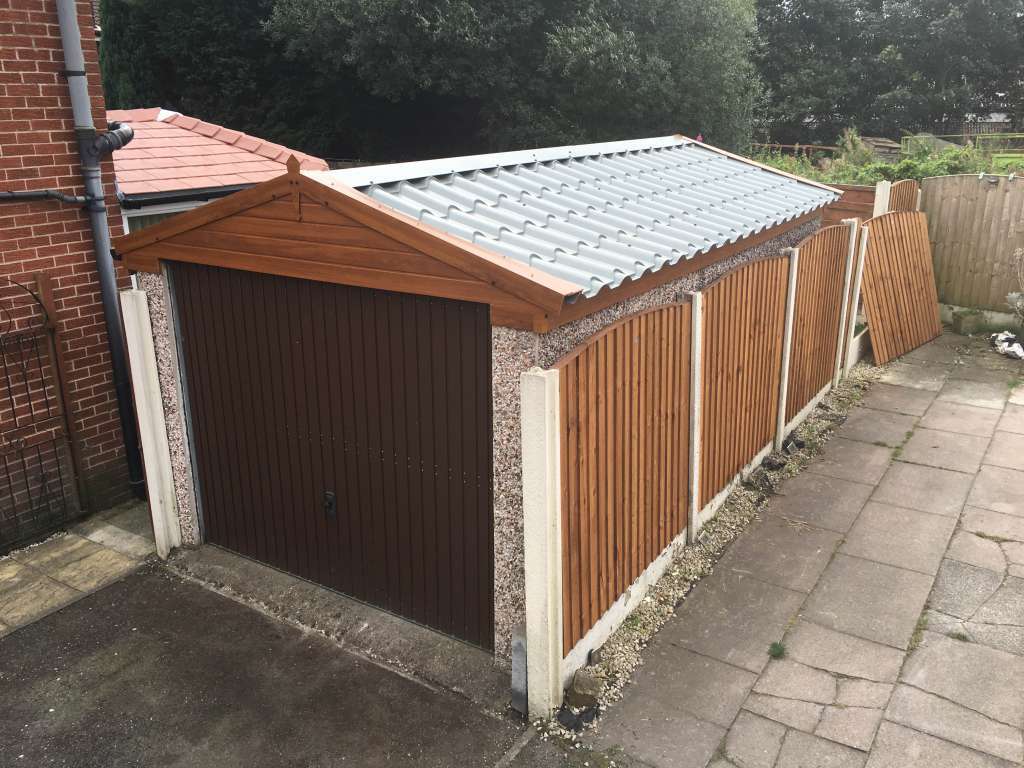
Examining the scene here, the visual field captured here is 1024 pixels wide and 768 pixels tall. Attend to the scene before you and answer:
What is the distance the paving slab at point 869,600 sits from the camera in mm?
4977

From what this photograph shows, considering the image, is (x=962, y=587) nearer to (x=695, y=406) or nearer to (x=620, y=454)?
(x=695, y=406)

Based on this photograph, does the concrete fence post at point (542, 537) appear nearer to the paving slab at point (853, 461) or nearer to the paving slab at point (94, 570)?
the paving slab at point (94, 570)

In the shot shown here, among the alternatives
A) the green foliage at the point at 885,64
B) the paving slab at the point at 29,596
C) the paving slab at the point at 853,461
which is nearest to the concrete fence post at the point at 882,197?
the paving slab at the point at 853,461

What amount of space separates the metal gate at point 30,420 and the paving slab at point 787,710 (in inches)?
204

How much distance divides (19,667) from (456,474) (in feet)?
9.09

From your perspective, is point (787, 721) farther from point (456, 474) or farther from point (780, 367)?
point (780, 367)

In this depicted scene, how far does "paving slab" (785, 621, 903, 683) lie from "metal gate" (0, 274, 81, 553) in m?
5.35

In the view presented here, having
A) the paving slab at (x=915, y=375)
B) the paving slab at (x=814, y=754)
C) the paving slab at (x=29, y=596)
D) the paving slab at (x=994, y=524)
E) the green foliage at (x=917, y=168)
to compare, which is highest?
the green foliage at (x=917, y=168)

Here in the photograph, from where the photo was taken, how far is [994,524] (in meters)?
6.20

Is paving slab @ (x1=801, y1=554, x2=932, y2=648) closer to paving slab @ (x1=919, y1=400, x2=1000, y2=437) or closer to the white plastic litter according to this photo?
paving slab @ (x1=919, y1=400, x2=1000, y2=437)

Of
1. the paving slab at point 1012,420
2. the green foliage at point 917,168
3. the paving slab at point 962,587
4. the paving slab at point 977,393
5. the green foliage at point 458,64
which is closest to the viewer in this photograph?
the paving slab at point 962,587

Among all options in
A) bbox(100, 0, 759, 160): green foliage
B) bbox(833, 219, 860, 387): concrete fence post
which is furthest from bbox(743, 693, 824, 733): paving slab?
bbox(100, 0, 759, 160): green foliage

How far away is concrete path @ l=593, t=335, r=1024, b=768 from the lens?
4066 mm

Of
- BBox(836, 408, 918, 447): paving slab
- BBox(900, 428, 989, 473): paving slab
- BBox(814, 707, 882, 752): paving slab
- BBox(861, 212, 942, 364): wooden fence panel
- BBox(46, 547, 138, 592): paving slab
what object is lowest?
BBox(836, 408, 918, 447): paving slab
